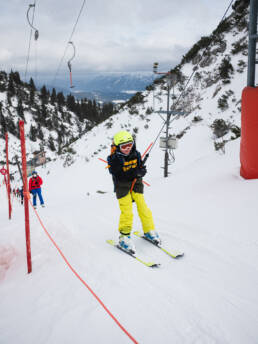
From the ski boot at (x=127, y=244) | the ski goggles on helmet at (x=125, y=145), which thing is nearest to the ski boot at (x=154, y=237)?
the ski boot at (x=127, y=244)

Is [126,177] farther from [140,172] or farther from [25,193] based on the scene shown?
[25,193]

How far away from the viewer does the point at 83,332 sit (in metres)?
2.01

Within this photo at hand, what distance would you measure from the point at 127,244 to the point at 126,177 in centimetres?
107

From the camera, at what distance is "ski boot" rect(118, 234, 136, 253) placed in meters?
3.46

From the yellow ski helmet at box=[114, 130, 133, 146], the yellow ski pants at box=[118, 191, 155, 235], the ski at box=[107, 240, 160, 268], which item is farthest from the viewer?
the yellow ski pants at box=[118, 191, 155, 235]

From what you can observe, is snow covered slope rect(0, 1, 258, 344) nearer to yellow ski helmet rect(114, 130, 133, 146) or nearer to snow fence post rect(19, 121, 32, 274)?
snow fence post rect(19, 121, 32, 274)

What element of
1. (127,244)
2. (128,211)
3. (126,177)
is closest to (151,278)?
→ (127,244)

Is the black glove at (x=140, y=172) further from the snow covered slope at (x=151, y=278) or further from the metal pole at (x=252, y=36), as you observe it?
the metal pole at (x=252, y=36)

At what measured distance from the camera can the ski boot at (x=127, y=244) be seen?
346 centimetres

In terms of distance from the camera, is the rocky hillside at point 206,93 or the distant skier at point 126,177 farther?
the rocky hillside at point 206,93

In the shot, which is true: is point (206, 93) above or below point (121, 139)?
above

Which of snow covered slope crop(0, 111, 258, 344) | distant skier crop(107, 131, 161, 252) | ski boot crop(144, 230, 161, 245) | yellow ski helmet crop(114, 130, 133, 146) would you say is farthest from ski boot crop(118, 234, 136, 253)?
yellow ski helmet crop(114, 130, 133, 146)

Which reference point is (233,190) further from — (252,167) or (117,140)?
(117,140)

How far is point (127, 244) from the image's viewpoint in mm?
3500
